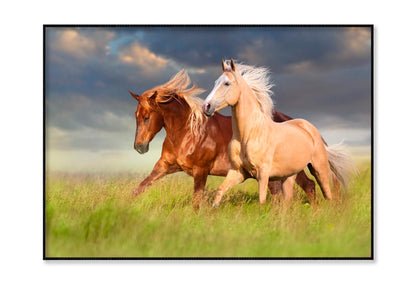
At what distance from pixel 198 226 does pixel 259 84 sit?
1769mm

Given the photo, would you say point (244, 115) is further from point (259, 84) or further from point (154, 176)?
point (154, 176)

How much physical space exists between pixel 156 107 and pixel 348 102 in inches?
93.6

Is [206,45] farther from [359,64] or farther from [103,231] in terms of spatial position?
[103,231]

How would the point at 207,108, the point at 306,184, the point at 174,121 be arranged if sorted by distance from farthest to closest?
the point at 174,121 → the point at 306,184 → the point at 207,108

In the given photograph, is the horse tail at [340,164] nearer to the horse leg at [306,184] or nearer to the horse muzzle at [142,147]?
the horse leg at [306,184]

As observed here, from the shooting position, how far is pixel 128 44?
17.2 ft

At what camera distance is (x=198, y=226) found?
15.8ft

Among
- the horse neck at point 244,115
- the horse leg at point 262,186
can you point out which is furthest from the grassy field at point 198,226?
the horse neck at point 244,115

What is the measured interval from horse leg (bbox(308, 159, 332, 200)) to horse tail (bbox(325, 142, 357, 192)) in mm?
132

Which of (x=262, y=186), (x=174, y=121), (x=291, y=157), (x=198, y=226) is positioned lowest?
(x=198, y=226)

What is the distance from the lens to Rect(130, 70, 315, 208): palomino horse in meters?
5.58

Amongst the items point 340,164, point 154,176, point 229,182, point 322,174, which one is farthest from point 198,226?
point 340,164

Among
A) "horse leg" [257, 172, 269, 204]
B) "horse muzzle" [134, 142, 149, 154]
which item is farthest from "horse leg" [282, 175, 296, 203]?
"horse muzzle" [134, 142, 149, 154]

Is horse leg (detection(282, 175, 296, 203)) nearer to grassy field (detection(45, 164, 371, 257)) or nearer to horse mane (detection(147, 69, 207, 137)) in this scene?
grassy field (detection(45, 164, 371, 257))
